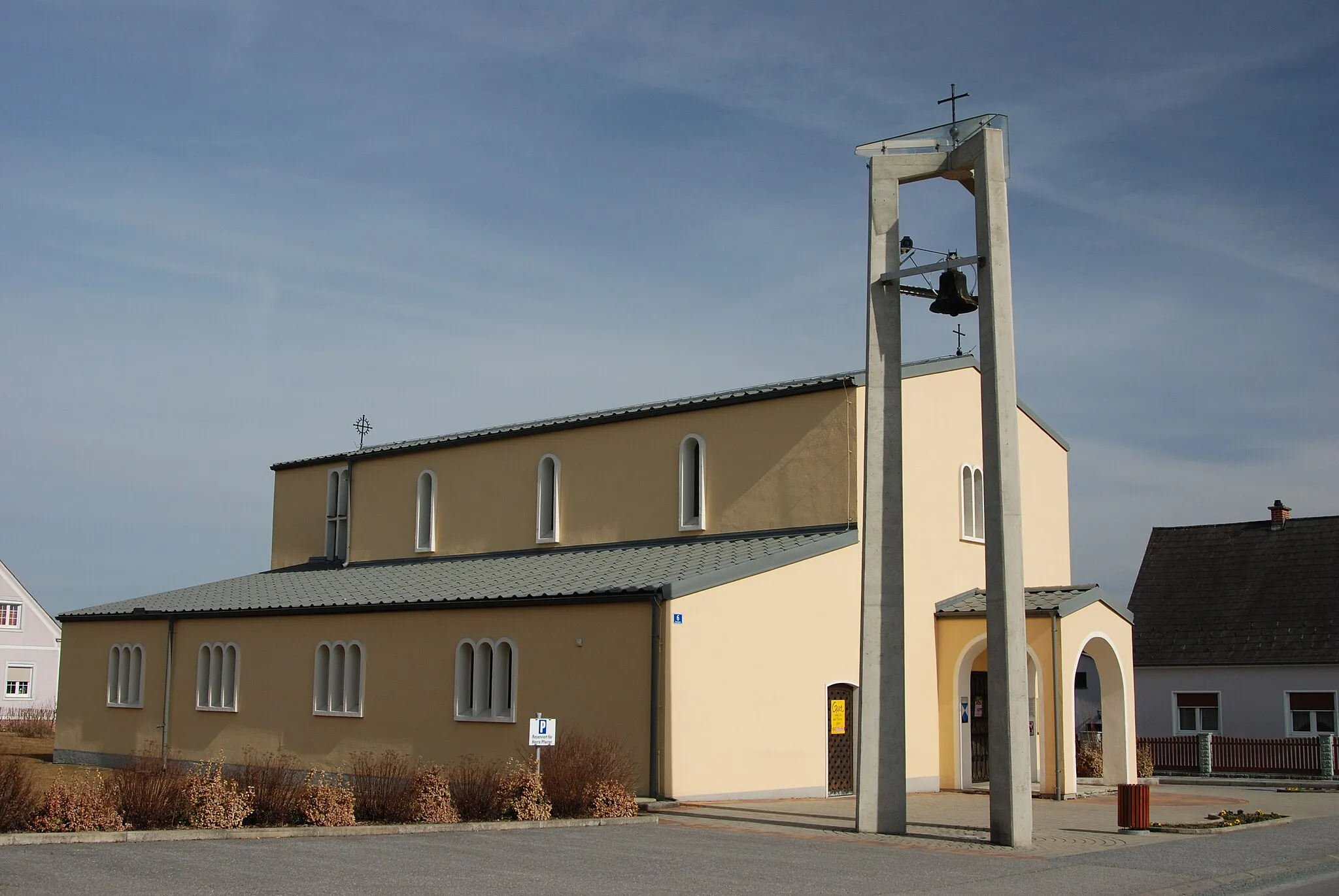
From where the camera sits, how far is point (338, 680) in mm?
27297

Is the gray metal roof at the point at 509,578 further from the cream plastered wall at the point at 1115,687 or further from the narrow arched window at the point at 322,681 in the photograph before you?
the cream plastered wall at the point at 1115,687

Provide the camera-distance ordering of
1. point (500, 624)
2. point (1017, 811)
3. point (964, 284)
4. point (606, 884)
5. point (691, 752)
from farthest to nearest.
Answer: point (500, 624) → point (691, 752) → point (964, 284) → point (1017, 811) → point (606, 884)

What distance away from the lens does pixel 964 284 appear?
18.5 m

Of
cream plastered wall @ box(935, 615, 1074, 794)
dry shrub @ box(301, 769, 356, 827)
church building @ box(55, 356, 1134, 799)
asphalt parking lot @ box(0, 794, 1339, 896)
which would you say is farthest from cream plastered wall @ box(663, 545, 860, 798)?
dry shrub @ box(301, 769, 356, 827)

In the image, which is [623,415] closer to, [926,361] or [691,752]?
[926,361]

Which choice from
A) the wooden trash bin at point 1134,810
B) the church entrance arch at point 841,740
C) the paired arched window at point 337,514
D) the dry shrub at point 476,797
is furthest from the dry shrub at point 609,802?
the paired arched window at point 337,514

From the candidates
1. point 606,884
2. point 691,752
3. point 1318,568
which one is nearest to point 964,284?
point 691,752

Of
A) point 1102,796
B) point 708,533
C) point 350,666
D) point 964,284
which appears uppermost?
point 964,284

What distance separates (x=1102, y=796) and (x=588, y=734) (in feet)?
31.7

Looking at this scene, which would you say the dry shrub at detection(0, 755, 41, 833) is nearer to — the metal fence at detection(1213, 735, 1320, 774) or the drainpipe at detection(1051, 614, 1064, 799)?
the drainpipe at detection(1051, 614, 1064, 799)

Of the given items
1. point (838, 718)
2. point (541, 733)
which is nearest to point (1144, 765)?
point (838, 718)

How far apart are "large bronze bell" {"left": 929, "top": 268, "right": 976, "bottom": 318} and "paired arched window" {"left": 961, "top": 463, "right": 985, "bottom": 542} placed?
31.2 ft

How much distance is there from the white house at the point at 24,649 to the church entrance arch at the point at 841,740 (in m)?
50.1

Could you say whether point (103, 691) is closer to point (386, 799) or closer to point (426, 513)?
point (426, 513)
